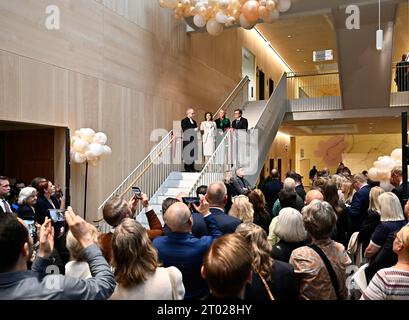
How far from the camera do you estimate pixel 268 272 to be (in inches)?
79.0

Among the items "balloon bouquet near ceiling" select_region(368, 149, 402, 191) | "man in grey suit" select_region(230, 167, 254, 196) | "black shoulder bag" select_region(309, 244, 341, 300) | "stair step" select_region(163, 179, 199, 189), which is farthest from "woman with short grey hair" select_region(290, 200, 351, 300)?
"stair step" select_region(163, 179, 199, 189)

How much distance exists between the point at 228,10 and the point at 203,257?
22.3 feet

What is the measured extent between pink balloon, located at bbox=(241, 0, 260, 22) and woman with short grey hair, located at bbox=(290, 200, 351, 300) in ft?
19.2

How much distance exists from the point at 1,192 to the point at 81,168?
261 centimetres

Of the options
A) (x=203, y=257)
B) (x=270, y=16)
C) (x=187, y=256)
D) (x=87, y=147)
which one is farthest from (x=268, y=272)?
(x=270, y=16)

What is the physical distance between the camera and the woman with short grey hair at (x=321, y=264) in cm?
225

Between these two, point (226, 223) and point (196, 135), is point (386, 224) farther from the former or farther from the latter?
point (196, 135)

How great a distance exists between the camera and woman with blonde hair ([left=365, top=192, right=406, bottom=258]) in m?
2.74

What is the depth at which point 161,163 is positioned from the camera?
332 inches

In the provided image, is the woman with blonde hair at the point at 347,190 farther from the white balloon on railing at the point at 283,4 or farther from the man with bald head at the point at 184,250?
the white balloon on railing at the point at 283,4

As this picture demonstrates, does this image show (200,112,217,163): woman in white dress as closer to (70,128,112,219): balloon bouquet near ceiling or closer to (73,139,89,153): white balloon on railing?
(70,128,112,219): balloon bouquet near ceiling

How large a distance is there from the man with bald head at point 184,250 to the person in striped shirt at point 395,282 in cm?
94
